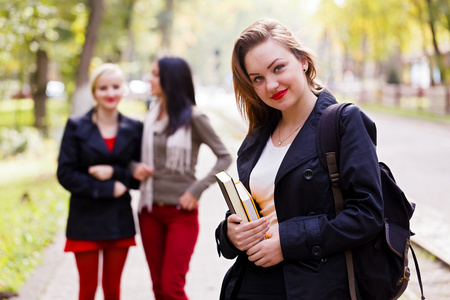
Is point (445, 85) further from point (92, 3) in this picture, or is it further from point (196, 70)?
point (196, 70)

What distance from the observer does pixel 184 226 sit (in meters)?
4.55

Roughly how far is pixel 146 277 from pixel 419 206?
4673 millimetres

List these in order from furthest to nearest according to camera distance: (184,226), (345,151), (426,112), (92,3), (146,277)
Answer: (426,112)
(92,3)
(146,277)
(184,226)
(345,151)

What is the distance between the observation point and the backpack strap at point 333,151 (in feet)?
7.97

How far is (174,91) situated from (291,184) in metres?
2.42

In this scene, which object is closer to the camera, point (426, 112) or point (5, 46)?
point (5, 46)

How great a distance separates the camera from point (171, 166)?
4.75 metres

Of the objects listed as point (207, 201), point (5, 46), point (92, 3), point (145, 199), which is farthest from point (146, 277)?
point (92, 3)

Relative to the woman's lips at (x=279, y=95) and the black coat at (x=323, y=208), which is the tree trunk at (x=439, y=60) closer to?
the woman's lips at (x=279, y=95)

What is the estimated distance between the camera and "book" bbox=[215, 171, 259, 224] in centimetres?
262

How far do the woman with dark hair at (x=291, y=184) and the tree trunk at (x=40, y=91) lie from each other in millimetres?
23336

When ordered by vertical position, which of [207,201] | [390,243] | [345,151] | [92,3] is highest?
[92,3]

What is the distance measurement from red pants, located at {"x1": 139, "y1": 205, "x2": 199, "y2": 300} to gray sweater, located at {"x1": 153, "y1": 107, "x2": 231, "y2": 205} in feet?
0.38

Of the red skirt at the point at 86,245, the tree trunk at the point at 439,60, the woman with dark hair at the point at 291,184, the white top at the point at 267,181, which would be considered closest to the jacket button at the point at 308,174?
the woman with dark hair at the point at 291,184
